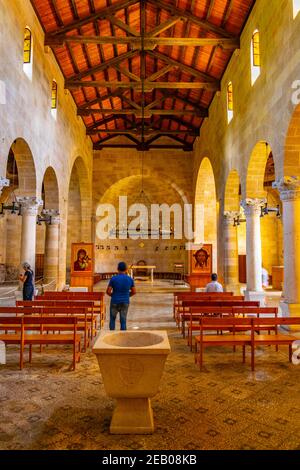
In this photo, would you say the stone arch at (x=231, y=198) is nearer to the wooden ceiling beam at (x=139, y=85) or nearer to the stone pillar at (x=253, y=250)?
the stone pillar at (x=253, y=250)

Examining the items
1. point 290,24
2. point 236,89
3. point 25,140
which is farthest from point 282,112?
point 25,140

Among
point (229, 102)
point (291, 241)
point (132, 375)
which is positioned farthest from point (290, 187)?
point (229, 102)

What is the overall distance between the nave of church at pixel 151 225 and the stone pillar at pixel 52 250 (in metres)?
0.06

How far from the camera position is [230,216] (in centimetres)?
1378

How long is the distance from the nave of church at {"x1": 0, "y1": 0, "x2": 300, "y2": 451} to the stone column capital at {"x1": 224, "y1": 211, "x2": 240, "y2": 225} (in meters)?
0.27

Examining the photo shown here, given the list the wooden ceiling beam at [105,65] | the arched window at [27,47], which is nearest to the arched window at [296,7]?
the arched window at [27,47]

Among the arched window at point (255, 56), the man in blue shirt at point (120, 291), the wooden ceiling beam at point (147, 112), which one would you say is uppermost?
the wooden ceiling beam at point (147, 112)

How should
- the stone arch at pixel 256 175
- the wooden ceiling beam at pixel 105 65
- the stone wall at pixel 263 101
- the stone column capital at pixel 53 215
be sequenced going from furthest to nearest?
the stone column capital at pixel 53 215 < the wooden ceiling beam at pixel 105 65 < the stone arch at pixel 256 175 < the stone wall at pixel 263 101

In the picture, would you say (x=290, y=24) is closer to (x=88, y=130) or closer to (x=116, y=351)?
(x=116, y=351)

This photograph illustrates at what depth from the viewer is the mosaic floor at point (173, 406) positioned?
310 cm

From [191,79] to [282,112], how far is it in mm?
8663

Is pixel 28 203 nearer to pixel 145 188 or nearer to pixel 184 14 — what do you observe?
pixel 184 14

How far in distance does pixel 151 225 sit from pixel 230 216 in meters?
10.5

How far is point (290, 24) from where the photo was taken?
7.53 meters
